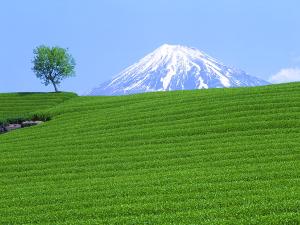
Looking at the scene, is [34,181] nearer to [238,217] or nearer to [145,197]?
[145,197]

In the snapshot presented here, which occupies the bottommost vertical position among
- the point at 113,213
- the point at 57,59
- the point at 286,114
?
the point at 113,213

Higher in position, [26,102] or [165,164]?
[26,102]

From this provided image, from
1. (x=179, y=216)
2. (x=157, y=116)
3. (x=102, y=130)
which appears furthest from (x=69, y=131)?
(x=179, y=216)

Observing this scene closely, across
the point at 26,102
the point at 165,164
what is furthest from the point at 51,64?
the point at 165,164

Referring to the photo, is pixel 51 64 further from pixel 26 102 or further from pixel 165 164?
pixel 165 164

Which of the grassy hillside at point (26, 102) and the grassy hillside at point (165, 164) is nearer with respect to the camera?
the grassy hillside at point (165, 164)

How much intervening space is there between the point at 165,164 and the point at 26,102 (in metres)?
50.5

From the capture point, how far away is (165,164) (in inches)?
1125

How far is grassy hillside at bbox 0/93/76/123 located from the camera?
226ft

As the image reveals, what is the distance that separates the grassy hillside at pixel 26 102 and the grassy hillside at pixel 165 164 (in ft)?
71.1

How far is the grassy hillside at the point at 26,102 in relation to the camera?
68925mm

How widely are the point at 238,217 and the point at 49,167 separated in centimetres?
→ 1519

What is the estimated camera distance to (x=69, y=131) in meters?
42.0

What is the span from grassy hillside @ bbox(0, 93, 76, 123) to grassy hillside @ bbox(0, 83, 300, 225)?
21.7 meters
